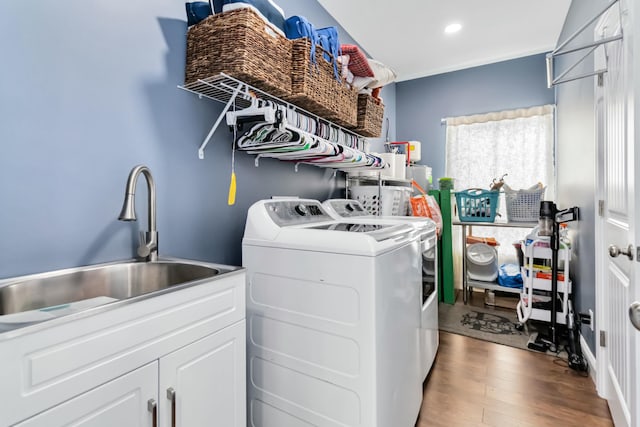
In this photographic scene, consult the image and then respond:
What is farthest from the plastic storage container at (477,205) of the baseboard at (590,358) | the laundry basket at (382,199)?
the baseboard at (590,358)

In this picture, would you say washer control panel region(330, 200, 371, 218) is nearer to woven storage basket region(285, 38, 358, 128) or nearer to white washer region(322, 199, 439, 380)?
white washer region(322, 199, 439, 380)

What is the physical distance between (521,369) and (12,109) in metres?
3.00

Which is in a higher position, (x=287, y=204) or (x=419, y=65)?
(x=419, y=65)

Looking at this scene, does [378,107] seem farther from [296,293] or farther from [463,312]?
[463,312]

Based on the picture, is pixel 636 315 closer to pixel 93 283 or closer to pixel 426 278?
pixel 426 278

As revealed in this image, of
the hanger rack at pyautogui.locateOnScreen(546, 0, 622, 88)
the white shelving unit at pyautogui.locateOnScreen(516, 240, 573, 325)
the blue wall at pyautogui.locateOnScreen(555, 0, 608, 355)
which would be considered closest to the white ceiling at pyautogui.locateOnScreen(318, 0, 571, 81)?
the blue wall at pyautogui.locateOnScreen(555, 0, 608, 355)

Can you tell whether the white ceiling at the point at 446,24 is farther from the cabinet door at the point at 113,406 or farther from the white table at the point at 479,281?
the cabinet door at the point at 113,406

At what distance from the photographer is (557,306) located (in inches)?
104

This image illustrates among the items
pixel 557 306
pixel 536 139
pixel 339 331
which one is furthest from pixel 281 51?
pixel 536 139

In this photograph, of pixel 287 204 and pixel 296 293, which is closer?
pixel 296 293

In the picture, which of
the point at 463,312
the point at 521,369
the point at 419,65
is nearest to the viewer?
the point at 521,369

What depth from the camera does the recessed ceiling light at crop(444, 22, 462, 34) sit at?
2.95m

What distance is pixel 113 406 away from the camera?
798 millimetres

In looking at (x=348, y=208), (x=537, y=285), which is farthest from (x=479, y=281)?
(x=348, y=208)
